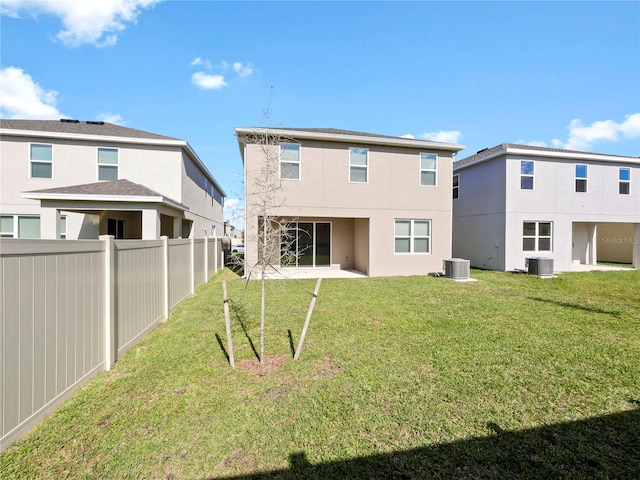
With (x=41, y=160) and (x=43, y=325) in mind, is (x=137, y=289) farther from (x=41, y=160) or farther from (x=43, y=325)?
(x=41, y=160)

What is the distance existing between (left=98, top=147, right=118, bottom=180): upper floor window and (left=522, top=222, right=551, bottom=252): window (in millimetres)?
19186

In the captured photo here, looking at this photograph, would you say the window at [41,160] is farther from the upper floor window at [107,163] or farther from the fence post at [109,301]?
the fence post at [109,301]

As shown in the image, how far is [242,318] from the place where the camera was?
6.25 metres

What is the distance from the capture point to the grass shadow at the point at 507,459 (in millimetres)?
2176

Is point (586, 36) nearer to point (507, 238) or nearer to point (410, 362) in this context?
point (507, 238)

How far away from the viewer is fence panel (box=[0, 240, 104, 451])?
2297 mm

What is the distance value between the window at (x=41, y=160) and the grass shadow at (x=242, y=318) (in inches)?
464

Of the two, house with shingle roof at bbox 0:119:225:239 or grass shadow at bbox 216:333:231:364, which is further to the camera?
house with shingle roof at bbox 0:119:225:239

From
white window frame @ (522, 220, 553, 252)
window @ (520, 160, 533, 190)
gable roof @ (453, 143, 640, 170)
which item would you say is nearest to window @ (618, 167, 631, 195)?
gable roof @ (453, 143, 640, 170)

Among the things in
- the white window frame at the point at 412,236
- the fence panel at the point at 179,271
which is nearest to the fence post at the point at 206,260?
the fence panel at the point at 179,271

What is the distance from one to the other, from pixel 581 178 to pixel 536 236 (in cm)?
412

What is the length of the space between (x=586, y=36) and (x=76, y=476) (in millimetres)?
14219

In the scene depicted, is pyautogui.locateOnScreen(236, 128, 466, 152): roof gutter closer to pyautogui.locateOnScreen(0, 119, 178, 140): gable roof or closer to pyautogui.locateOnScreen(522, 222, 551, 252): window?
pyautogui.locateOnScreen(522, 222, 551, 252): window

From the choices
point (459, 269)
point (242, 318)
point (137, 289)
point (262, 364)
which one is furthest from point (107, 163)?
point (459, 269)
